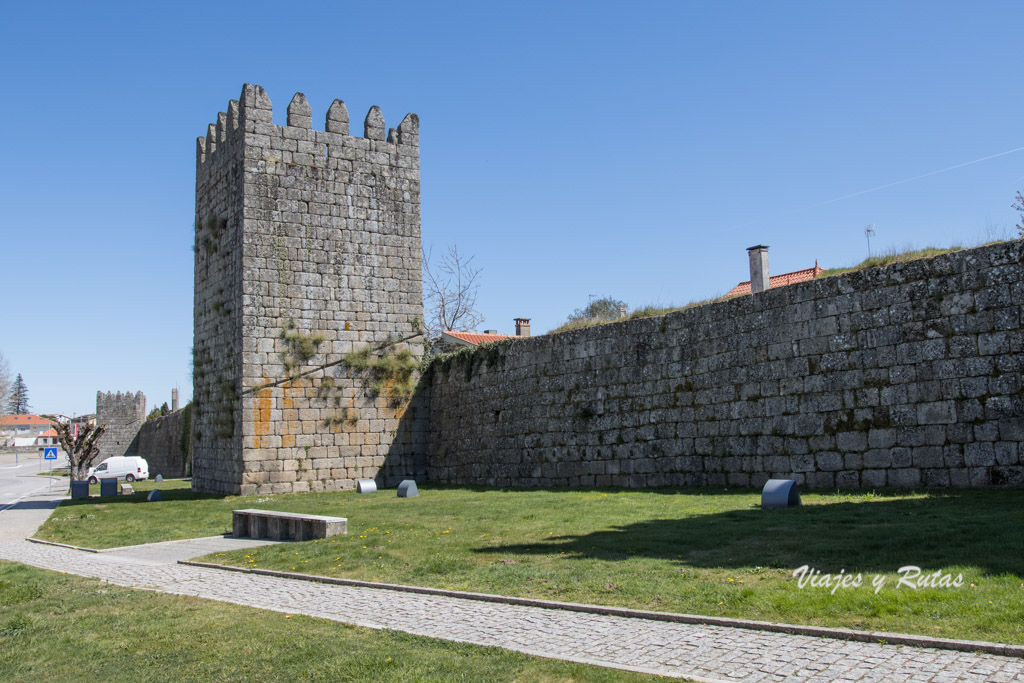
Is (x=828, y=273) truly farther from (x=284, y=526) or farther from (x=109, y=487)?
(x=109, y=487)

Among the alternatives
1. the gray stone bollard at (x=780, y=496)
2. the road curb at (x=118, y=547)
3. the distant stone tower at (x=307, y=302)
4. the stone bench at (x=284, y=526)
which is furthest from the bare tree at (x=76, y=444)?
the gray stone bollard at (x=780, y=496)

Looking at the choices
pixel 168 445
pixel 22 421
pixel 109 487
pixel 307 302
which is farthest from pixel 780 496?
pixel 22 421

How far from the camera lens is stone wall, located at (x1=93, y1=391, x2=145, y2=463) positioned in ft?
197

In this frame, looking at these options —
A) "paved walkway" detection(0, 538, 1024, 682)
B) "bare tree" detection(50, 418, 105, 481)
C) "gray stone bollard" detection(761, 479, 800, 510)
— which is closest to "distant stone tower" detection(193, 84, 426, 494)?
"paved walkway" detection(0, 538, 1024, 682)

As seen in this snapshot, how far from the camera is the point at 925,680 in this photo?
13.8ft

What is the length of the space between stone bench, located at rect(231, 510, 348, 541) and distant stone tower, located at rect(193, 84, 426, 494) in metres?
6.49

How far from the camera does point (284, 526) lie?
485 inches

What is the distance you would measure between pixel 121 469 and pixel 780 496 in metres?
38.5

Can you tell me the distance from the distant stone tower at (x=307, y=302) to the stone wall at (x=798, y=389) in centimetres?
412

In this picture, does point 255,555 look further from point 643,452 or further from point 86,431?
point 86,431

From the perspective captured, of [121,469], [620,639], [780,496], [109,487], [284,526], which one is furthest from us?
[121,469]

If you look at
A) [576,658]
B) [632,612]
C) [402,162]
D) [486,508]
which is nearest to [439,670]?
[576,658]

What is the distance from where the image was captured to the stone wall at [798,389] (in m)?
10.3

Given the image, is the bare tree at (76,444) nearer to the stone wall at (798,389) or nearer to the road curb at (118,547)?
the road curb at (118,547)
